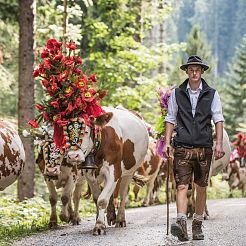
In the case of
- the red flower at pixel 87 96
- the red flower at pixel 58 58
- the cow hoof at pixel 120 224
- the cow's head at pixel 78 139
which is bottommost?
the cow hoof at pixel 120 224

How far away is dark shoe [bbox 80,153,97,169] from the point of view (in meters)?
11.0

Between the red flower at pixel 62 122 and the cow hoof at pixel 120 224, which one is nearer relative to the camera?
the red flower at pixel 62 122

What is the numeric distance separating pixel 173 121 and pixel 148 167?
36.0 ft

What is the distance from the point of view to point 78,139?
430 inches

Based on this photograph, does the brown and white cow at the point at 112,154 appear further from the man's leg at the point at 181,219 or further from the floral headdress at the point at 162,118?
the man's leg at the point at 181,219

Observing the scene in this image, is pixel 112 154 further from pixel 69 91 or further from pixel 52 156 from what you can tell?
pixel 69 91

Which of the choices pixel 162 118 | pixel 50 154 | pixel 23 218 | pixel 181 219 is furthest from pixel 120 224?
pixel 181 219

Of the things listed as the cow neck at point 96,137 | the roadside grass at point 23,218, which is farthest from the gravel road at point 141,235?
the cow neck at point 96,137

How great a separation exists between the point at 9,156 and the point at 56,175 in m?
0.88

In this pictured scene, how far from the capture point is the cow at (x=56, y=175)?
451 inches

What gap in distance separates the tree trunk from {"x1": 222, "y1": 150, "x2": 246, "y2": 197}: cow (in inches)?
505

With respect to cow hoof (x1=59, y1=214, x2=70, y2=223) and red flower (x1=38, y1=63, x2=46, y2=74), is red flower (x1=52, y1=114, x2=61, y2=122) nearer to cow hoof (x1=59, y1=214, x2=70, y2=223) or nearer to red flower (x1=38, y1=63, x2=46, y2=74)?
red flower (x1=38, y1=63, x2=46, y2=74)

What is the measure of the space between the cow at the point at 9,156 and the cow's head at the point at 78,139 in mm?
949

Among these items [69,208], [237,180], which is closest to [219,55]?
[237,180]
